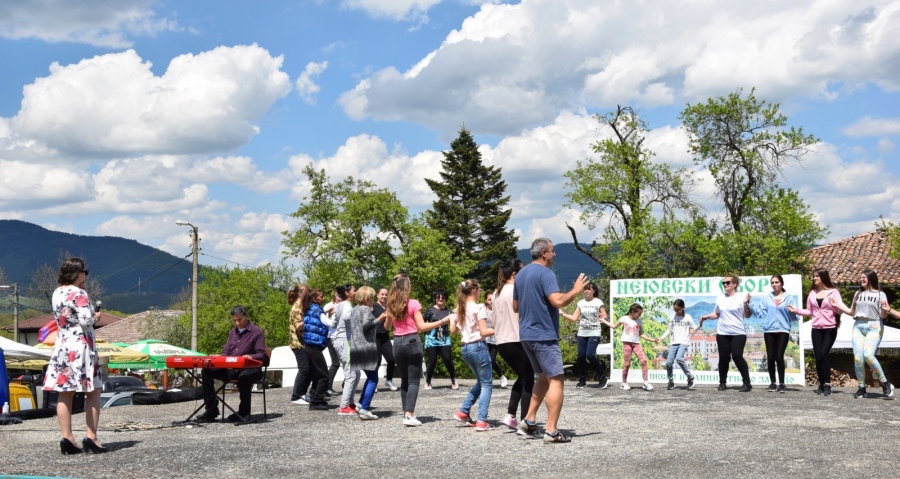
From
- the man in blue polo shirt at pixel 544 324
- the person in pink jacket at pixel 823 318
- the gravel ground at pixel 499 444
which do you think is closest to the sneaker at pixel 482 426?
the gravel ground at pixel 499 444

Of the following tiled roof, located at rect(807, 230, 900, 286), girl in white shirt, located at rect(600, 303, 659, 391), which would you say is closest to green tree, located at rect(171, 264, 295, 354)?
tiled roof, located at rect(807, 230, 900, 286)

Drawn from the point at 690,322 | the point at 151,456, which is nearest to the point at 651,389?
the point at 690,322

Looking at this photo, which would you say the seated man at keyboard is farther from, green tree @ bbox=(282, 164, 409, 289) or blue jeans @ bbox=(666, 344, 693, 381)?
green tree @ bbox=(282, 164, 409, 289)

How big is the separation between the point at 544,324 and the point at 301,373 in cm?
592

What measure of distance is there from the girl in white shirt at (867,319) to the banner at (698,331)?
292cm

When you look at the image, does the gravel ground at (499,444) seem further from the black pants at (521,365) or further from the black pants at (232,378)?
the black pants at (521,365)

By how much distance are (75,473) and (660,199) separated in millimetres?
46845

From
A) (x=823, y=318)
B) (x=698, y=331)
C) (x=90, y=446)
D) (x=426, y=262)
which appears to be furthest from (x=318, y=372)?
(x=426, y=262)

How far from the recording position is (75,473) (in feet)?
23.8

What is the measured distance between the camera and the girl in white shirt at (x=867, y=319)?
1290cm

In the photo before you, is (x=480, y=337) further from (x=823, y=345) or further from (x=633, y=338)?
(x=633, y=338)

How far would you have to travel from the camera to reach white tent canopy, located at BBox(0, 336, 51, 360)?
17.3 m

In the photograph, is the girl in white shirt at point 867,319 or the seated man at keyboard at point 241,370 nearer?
the seated man at keyboard at point 241,370

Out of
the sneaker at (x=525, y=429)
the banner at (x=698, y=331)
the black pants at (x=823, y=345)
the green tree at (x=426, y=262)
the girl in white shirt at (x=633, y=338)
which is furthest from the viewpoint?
the green tree at (x=426, y=262)
